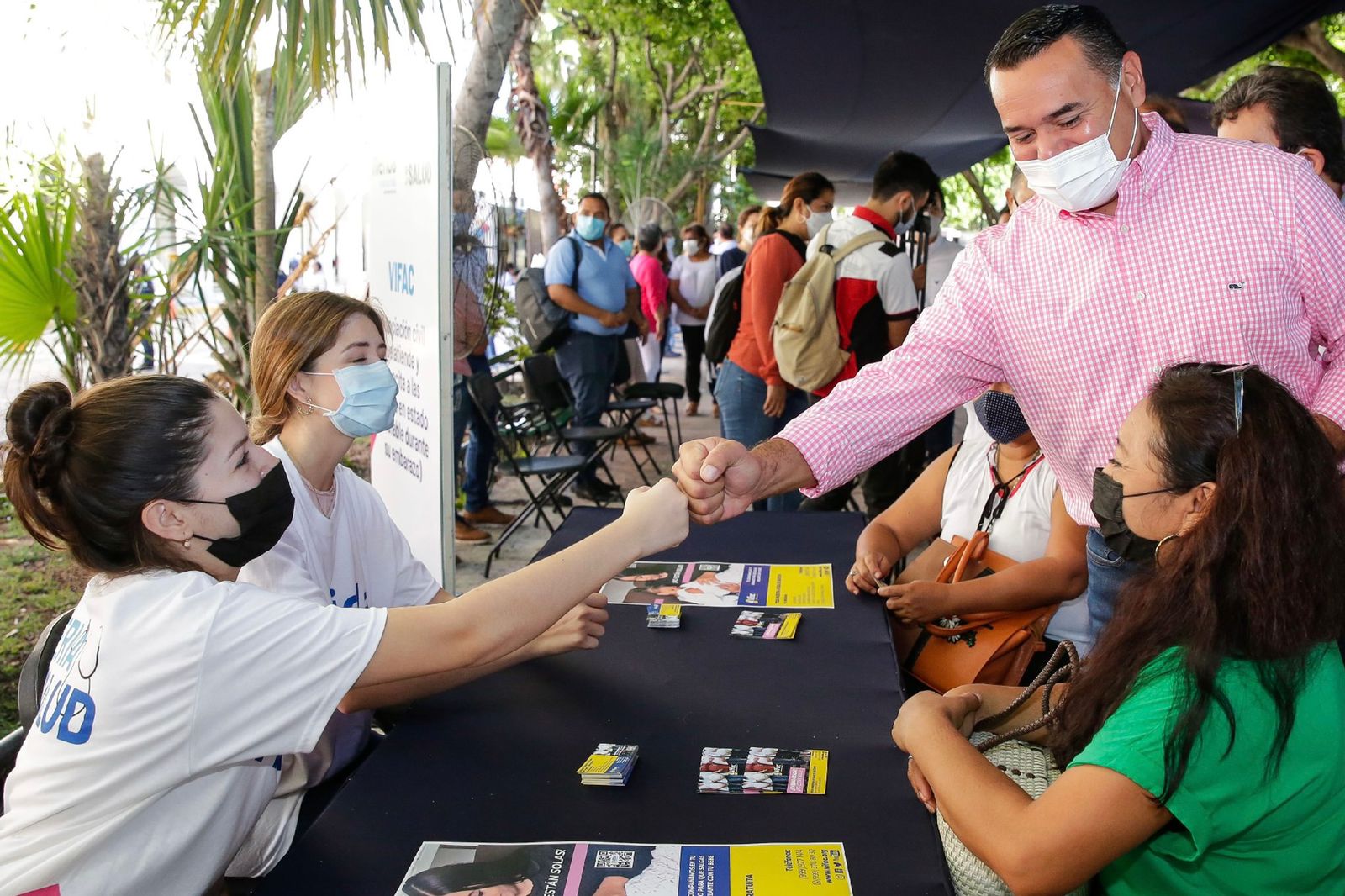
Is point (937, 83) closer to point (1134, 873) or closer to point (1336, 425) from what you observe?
point (1336, 425)

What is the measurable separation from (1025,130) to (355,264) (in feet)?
11.5

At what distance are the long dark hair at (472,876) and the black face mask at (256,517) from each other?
24.5 inches

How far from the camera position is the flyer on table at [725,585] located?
7.55ft

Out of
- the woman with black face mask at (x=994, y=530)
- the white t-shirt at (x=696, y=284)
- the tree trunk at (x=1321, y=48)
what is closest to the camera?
the woman with black face mask at (x=994, y=530)

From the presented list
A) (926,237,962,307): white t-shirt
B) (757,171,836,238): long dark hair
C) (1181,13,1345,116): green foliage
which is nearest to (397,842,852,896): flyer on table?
(757,171,836,238): long dark hair

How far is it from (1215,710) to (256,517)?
1371 mm

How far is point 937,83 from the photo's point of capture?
292 inches

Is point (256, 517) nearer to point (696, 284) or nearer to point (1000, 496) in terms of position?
point (1000, 496)

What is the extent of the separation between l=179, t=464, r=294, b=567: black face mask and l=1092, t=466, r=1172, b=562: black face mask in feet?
4.25

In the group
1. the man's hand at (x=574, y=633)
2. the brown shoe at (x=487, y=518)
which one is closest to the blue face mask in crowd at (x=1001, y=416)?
the man's hand at (x=574, y=633)

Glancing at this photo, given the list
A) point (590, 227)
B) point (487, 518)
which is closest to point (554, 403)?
point (487, 518)

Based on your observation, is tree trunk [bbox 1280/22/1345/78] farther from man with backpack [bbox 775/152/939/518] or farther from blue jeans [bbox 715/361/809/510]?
blue jeans [bbox 715/361/809/510]

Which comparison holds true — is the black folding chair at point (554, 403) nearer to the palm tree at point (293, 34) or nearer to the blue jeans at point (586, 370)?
the blue jeans at point (586, 370)

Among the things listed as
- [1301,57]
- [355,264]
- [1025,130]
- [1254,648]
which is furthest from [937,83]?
[1301,57]
